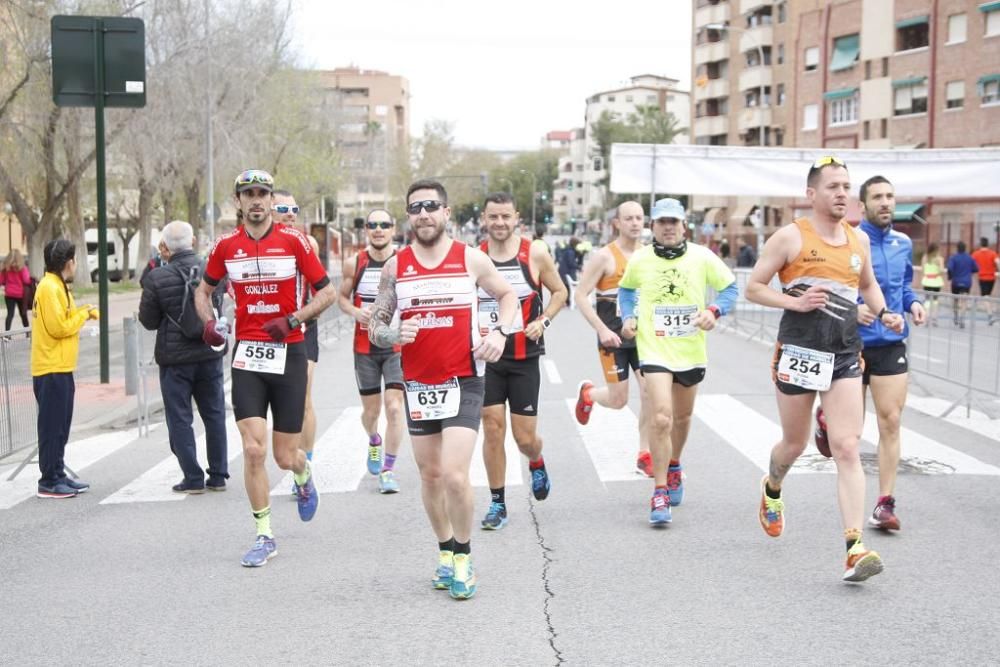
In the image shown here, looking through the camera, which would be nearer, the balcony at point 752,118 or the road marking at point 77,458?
the road marking at point 77,458

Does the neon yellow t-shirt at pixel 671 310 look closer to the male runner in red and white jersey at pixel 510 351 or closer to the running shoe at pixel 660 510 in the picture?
the male runner in red and white jersey at pixel 510 351

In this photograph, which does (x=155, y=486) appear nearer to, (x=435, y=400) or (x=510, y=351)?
(x=510, y=351)

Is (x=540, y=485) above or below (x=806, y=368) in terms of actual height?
below

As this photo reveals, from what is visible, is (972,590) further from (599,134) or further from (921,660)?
(599,134)

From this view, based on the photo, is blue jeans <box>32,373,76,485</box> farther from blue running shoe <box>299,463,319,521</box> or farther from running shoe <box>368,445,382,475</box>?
blue running shoe <box>299,463,319,521</box>

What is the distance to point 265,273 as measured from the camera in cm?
659

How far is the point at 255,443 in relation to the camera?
6496mm

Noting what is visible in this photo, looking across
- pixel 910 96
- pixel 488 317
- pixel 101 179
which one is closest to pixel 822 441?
pixel 488 317

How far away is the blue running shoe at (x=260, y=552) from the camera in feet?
21.1

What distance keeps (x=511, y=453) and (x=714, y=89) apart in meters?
78.2

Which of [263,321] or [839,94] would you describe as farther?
[839,94]

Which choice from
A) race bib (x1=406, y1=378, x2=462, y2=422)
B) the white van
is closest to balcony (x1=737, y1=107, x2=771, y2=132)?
the white van

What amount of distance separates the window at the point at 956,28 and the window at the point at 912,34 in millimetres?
1804

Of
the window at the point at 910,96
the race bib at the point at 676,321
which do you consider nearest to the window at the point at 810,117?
the window at the point at 910,96
